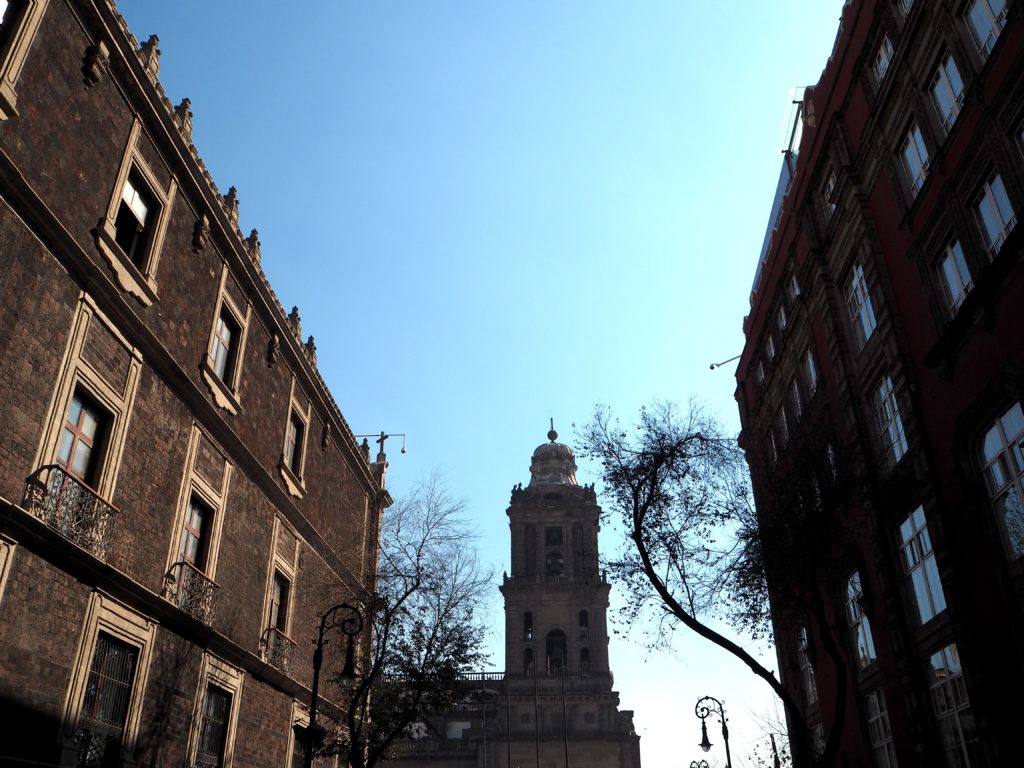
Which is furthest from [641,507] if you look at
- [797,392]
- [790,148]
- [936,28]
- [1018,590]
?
[790,148]

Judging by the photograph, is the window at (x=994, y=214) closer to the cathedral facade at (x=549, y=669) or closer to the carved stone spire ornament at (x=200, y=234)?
the carved stone spire ornament at (x=200, y=234)

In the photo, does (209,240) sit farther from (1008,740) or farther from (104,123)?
(1008,740)

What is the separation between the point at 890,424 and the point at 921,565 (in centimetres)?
288

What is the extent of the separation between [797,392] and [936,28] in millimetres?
10031

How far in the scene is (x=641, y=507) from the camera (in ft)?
53.9

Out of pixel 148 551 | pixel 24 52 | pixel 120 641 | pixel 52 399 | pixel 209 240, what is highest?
pixel 209 240

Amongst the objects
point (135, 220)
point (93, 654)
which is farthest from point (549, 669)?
point (135, 220)

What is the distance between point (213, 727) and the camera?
51.9 feet

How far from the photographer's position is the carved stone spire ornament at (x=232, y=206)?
18.1 m

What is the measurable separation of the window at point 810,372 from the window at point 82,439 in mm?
15296

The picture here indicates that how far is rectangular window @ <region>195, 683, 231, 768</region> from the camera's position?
15328 millimetres

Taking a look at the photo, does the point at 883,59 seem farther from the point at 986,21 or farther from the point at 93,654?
the point at 93,654

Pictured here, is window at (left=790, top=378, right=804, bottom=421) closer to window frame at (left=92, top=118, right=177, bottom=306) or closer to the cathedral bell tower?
window frame at (left=92, top=118, right=177, bottom=306)

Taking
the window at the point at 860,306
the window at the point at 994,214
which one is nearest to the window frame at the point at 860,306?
the window at the point at 860,306
